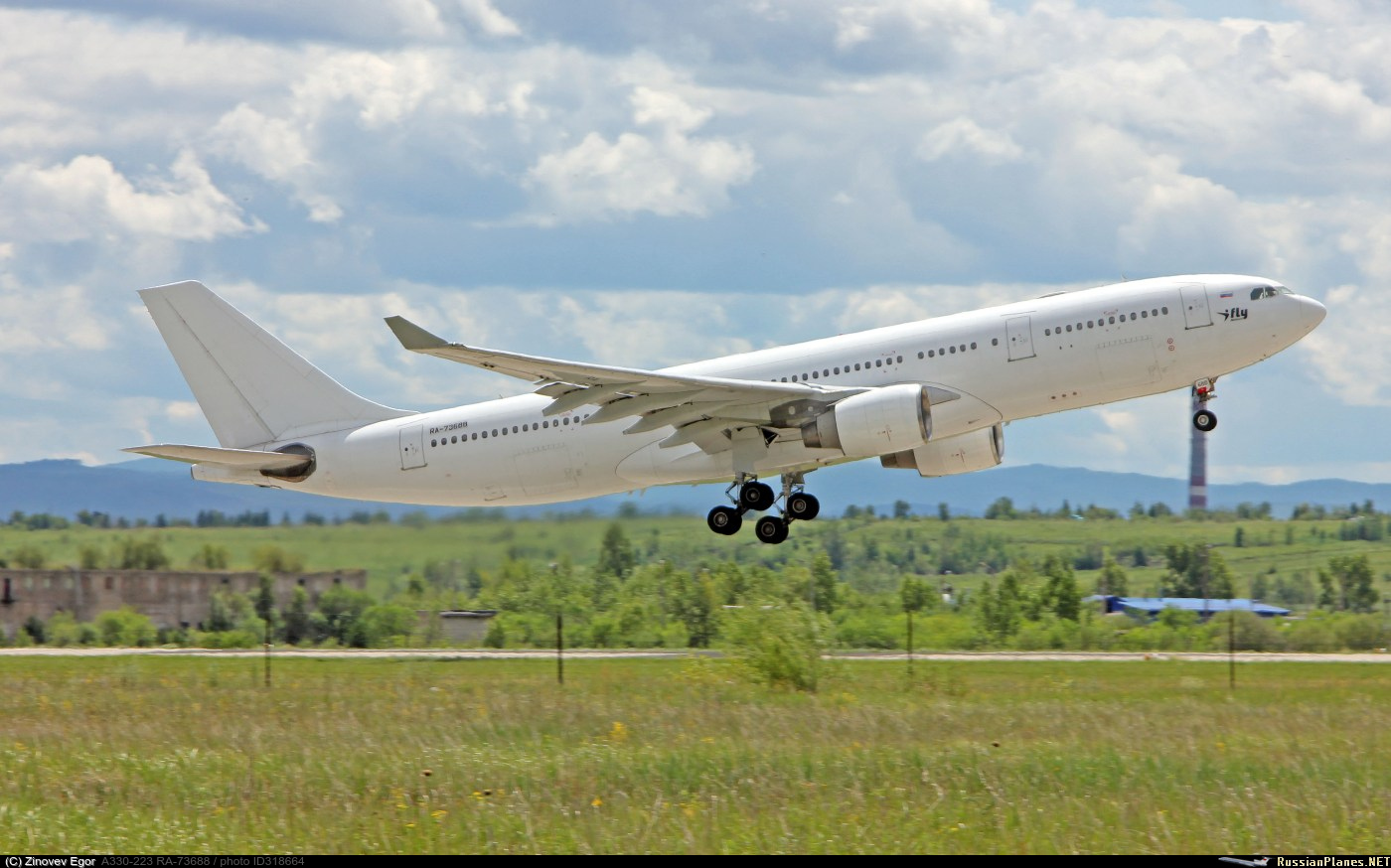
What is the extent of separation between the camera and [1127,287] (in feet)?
97.7

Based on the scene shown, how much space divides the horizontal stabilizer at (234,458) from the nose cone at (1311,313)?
67.4 ft

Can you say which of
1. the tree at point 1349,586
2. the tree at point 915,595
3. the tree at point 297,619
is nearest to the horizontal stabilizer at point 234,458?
the tree at point 297,619

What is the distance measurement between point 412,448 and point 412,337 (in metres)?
7.44

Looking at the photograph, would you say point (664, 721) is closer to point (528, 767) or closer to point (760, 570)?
point (528, 767)

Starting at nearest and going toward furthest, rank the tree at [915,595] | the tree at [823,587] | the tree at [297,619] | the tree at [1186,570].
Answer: the tree at [297,619] < the tree at [823,587] < the tree at [915,595] < the tree at [1186,570]

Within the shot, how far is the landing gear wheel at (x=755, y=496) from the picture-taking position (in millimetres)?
32406

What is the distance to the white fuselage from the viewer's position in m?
29.2

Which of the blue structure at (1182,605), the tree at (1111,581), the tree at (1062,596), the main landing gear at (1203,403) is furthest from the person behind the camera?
the tree at (1111,581)

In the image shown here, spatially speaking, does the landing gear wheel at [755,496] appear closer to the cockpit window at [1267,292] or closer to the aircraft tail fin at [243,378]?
the aircraft tail fin at [243,378]

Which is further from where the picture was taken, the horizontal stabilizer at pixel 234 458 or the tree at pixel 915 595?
the tree at pixel 915 595

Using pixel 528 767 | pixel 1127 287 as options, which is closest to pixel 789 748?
pixel 528 767

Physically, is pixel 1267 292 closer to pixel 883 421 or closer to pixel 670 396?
pixel 883 421

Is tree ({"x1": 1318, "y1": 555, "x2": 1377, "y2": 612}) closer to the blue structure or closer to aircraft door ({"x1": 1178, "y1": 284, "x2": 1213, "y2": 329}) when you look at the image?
the blue structure

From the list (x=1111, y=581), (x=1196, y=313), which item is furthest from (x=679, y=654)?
(x=1111, y=581)
